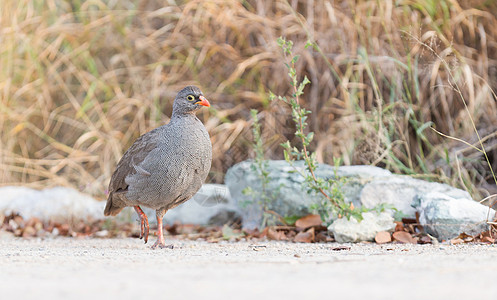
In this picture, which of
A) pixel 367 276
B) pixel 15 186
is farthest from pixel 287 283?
pixel 15 186

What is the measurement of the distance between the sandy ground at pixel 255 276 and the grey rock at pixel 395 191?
1.47 metres

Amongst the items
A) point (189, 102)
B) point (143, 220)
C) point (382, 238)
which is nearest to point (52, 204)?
point (143, 220)

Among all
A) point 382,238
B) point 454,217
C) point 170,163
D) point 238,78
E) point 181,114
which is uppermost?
point 238,78

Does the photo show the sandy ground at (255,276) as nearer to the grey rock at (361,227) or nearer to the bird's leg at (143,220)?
the grey rock at (361,227)

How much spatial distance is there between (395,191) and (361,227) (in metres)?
0.72

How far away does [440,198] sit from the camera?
14.0 ft

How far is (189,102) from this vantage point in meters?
4.19

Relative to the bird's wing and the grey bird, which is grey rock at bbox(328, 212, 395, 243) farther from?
the bird's wing

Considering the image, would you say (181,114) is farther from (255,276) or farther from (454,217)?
(255,276)

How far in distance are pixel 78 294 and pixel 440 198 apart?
2.94 meters

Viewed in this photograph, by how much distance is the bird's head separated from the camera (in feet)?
13.7

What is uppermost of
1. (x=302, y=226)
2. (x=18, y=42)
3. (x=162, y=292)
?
(x=18, y=42)

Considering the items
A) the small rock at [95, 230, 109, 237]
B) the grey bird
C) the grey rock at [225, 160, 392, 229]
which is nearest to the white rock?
the small rock at [95, 230, 109, 237]

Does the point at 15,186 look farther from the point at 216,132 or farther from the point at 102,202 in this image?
the point at 216,132
